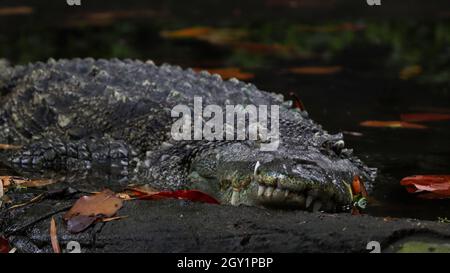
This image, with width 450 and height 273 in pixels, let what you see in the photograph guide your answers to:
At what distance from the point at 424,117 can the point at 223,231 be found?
12.3 feet

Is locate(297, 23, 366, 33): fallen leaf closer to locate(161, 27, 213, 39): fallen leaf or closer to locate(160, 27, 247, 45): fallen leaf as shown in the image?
locate(160, 27, 247, 45): fallen leaf

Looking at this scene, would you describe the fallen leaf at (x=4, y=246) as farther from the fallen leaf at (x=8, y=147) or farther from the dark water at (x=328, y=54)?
the fallen leaf at (x=8, y=147)

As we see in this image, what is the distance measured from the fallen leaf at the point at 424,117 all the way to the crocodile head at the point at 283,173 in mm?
2098

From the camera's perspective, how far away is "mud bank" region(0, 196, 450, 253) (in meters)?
3.37

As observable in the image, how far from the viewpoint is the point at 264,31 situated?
1161 centimetres

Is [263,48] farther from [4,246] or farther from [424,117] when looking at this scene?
[4,246]

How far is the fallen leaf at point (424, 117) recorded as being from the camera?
6762 millimetres

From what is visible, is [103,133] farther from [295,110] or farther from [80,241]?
[80,241]

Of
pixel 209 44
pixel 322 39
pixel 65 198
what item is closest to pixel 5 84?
pixel 65 198

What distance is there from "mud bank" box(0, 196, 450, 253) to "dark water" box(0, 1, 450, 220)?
1045 mm

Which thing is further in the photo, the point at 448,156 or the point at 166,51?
the point at 166,51

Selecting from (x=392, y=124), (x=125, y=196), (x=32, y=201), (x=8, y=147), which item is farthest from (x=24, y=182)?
(x=392, y=124)

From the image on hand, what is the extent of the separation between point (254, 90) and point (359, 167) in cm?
127

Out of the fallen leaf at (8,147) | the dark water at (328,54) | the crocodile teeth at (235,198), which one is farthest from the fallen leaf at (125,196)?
the fallen leaf at (8,147)
